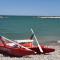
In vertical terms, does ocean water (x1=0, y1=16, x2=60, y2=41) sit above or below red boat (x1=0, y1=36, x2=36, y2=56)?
below

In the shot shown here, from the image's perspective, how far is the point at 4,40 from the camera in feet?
64.3

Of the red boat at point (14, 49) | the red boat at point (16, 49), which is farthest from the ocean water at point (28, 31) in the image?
the red boat at point (14, 49)

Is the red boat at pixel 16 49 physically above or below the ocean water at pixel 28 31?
above

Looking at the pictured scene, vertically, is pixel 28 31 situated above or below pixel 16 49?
below

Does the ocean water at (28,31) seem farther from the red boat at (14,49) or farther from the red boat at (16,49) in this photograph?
the red boat at (14,49)

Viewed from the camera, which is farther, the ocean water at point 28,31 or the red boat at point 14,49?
the ocean water at point 28,31

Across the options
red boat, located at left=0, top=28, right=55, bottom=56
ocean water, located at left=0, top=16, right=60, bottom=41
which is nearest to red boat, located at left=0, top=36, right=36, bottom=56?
red boat, located at left=0, top=28, right=55, bottom=56

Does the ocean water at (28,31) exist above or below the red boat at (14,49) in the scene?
below

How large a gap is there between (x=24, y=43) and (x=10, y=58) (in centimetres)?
315

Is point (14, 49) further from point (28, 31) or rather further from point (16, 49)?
point (28, 31)

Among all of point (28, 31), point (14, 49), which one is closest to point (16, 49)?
point (14, 49)

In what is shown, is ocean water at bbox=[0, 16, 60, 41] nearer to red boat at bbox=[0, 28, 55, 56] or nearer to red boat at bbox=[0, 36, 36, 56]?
red boat at bbox=[0, 28, 55, 56]

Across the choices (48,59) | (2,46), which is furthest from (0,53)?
(48,59)

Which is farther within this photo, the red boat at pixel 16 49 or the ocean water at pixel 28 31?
the ocean water at pixel 28 31
